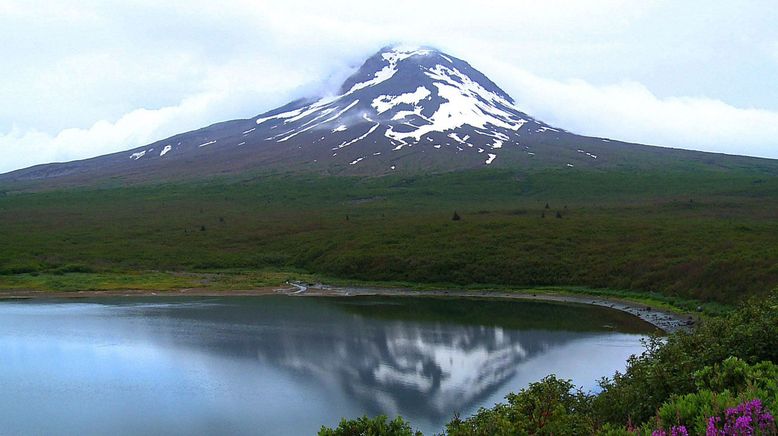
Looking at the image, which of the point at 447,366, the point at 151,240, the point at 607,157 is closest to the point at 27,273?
the point at 151,240

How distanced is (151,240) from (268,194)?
2049 inches

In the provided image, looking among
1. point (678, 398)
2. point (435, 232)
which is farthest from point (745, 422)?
point (435, 232)

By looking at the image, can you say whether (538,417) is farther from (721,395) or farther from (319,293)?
(319,293)

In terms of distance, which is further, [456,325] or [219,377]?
[456,325]

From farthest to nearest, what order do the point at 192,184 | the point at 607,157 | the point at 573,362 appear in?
the point at 607,157 < the point at 192,184 < the point at 573,362

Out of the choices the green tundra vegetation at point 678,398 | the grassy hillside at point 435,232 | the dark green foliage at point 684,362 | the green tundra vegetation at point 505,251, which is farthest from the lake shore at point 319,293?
the green tundra vegetation at point 678,398

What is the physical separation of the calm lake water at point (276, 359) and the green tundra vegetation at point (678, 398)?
11914 millimetres

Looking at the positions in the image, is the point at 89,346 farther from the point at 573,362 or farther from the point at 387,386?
the point at 573,362

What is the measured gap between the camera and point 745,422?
7.84m

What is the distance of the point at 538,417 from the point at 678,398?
3.25 metres

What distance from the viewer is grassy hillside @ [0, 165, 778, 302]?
202 ft

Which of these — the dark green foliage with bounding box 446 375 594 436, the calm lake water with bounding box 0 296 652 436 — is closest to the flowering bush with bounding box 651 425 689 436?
the dark green foliage with bounding box 446 375 594 436

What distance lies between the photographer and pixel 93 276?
6988 centimetres

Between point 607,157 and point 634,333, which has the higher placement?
point 607,157
